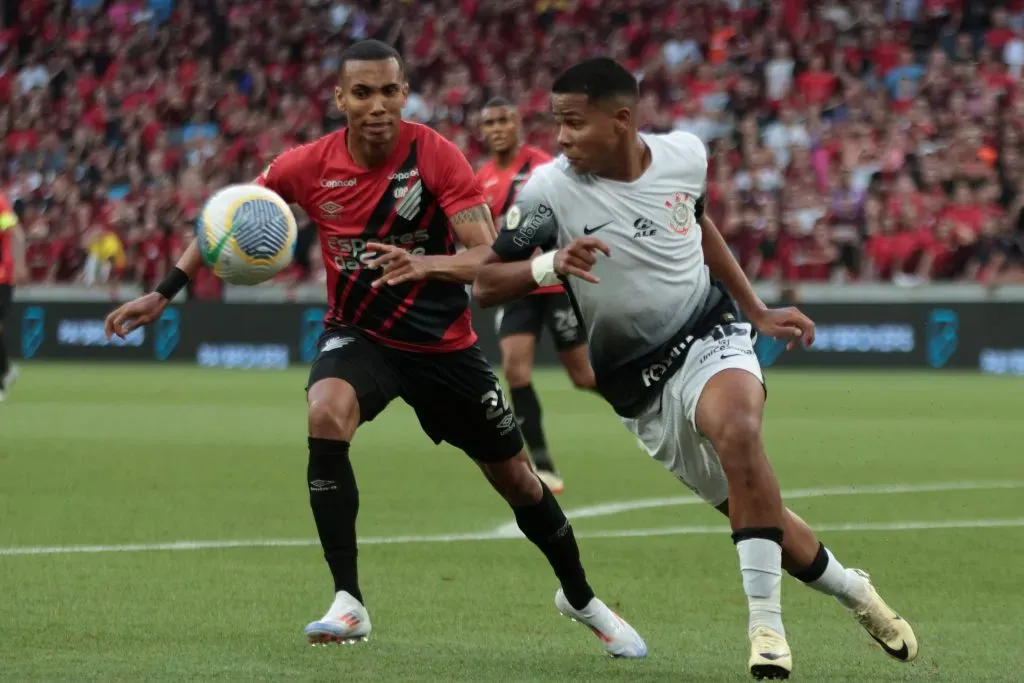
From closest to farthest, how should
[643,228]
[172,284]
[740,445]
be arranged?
[740,445]
[643,228]
[172,284]

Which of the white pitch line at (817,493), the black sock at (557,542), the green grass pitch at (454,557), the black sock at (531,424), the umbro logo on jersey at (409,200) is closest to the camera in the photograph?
the green grass pitch at (454,557)

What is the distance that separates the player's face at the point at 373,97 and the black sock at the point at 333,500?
1234 millimetres

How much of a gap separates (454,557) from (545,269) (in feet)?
10.6

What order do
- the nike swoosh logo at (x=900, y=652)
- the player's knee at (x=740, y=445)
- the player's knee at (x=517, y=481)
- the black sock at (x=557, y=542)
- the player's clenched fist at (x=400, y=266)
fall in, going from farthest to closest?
the player's knee at (x=517, y=481) < the black sock at (x=557, y=542) < the player's clenched fist at (x=400, y=266) < the nike swoosh logo at (x=900, y=652) < the player's knee at (x=740, y=445)

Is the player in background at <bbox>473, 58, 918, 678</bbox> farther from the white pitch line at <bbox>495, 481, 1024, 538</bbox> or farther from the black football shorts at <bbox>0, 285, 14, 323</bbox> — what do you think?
the black football shorts at <bbox>0, 285, 14, 323</bbox>

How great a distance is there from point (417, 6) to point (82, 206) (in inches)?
288

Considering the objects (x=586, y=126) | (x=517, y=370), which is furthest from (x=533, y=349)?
(x=586, y=126)

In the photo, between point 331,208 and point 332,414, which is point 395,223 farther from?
point 332,414

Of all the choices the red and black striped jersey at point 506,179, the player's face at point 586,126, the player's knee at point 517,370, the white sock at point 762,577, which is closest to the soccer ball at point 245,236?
the player's face at point 586,126

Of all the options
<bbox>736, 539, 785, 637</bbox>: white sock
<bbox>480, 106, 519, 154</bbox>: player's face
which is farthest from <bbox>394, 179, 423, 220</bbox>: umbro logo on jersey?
<bbox>480, 106, 519, 154</bbox>: player's face

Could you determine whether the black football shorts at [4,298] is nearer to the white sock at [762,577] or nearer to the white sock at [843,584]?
the white sock at [843,584]

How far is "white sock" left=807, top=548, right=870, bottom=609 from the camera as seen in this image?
6.04 m

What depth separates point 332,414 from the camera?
6.67m

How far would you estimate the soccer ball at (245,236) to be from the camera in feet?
22.5
